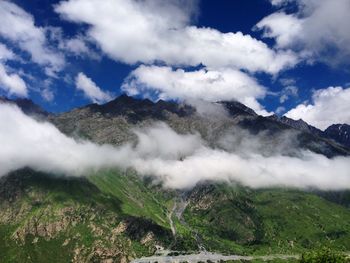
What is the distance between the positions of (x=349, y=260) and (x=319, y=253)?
19.3 m

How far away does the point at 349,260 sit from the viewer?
188 metres

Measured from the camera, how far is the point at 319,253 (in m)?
178
